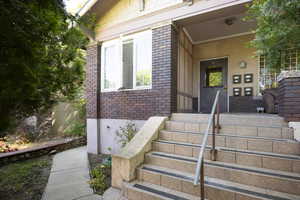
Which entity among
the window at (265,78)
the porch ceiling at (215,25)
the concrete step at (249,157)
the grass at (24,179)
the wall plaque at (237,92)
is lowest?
the grass at (24,179)

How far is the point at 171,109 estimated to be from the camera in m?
4.43

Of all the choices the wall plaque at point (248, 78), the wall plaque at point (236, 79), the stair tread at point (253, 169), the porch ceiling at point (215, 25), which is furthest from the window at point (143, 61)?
the wall plaque at point (248, 78)

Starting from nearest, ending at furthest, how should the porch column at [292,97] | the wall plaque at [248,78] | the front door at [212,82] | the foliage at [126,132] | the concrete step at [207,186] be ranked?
the concrete step at [207,186] < the porch column at [292,97] < the foliage at [126,132] < the wall plaque at [248,78] < the front door at [212,82]

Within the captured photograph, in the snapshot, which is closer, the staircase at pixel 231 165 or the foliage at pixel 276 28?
the staircase at pixel 231 165

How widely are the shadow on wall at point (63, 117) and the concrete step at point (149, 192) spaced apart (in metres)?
7.58

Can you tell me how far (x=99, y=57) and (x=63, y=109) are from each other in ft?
17.4

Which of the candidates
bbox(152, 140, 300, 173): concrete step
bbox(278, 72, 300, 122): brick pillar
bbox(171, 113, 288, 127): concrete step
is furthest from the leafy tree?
bbox(278, 72, 300, 122): brick pillar

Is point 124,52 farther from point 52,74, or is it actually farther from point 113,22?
point 52,74

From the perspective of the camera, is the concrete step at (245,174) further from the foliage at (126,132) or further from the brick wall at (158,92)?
the foliage at (126,132)

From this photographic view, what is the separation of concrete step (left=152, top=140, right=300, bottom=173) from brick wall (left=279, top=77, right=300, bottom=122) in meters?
0.80

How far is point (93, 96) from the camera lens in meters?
5.99

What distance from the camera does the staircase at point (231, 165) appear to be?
2.28 m

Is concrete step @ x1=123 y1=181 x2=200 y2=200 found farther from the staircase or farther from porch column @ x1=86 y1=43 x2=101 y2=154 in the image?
porch column @ x1=86 y1=43 x2=101 y2=154

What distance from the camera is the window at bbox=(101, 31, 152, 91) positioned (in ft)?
16.5
